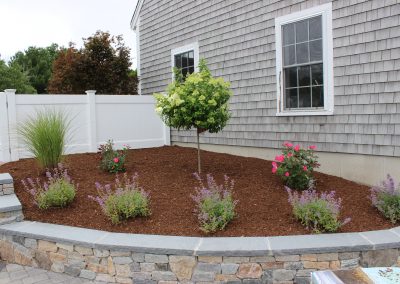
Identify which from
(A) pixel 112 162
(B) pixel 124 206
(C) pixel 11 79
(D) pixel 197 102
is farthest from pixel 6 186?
(C) pixel 11 79

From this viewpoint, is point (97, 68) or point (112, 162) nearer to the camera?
point (112, 162)

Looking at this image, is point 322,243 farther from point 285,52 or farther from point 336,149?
point 285,52

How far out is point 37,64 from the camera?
1391 inches

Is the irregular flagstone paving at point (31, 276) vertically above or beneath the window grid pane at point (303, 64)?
beneath

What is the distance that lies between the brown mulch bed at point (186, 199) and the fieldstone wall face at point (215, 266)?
16.3 inches

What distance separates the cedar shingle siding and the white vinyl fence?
0.76 m

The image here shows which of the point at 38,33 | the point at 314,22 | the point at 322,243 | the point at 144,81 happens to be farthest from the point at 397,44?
the point at 38,33

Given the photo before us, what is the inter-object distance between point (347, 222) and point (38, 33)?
1540 inches

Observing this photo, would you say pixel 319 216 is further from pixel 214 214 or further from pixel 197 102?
pixel 197 102

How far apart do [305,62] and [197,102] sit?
204 cm

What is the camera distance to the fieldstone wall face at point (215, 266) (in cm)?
345

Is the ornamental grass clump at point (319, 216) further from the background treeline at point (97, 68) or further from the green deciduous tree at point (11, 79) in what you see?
the green deciduous tree at point (11, 79)

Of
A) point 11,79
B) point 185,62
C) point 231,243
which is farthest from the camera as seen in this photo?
point 11,79

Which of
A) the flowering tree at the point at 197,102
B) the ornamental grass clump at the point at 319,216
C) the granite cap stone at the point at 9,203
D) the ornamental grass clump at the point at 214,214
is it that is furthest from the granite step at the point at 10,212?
the ornamental grass clump at the point at 319,216
